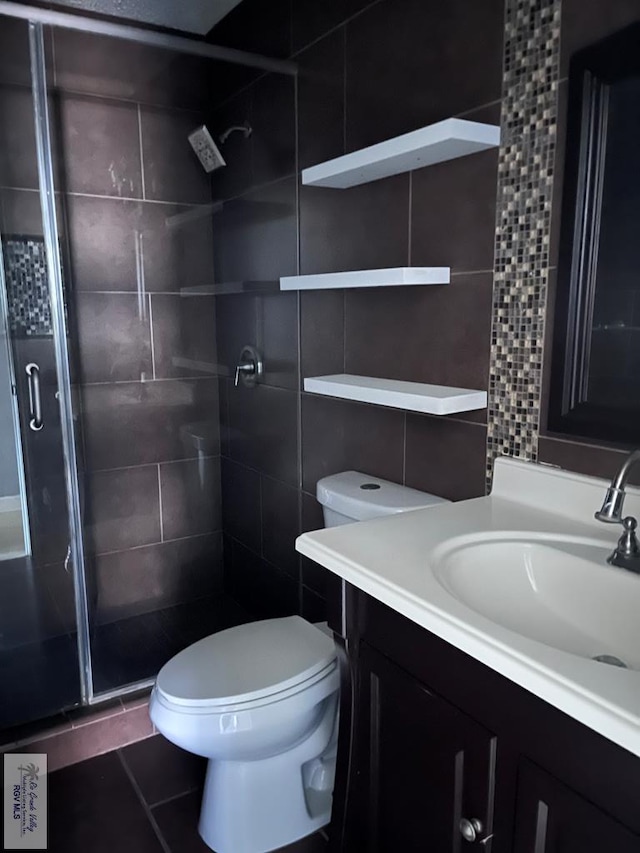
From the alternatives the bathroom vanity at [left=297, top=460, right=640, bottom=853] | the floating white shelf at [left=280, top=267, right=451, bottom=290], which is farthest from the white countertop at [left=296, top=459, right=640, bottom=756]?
the floating white shelf at [left=280, top=267, right=451, bottom=290]

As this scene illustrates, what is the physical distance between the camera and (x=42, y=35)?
1.99 metres

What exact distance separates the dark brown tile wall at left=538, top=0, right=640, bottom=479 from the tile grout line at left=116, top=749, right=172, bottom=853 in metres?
1.37

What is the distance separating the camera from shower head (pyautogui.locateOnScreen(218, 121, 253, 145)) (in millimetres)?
2387

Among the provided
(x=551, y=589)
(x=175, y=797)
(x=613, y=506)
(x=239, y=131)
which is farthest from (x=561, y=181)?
(x=175, y=797)

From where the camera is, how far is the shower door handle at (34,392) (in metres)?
2.30

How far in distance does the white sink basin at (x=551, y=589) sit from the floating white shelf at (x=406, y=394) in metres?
0.34

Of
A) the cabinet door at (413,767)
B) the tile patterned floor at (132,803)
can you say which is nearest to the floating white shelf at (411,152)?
the cabinet door at (413,767)

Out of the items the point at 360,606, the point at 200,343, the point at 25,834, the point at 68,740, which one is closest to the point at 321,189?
the point at 200,343

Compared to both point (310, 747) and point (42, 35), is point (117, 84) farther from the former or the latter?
point (310, 747)

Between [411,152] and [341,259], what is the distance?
1.83 ft

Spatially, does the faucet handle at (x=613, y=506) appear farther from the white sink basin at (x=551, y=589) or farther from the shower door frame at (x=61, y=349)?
the shower door frame at (x=61, y=349)

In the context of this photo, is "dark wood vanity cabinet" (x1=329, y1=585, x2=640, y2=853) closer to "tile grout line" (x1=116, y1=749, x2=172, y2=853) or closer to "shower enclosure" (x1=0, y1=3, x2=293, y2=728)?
"tile grout line" (x1=116, y1=749, x2=172, y2=853)

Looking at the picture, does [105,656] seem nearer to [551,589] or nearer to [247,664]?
[247,664]

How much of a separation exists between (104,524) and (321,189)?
4.99 ft
